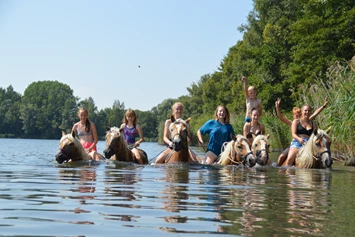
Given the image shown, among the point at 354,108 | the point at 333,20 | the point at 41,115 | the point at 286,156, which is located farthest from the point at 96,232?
the point at 41,115

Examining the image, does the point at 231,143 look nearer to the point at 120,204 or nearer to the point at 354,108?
the point at 354,108

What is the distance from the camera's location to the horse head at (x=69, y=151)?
13188 mm

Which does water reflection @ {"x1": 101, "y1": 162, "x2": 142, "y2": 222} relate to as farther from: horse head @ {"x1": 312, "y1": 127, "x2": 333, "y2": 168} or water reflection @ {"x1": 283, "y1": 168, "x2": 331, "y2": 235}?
horse head @ {"x1": 312, "y1": 127, "x2": 333, "y2": 168}

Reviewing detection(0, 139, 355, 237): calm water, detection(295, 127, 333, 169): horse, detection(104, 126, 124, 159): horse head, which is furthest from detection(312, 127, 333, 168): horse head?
detection(104, 126, 124, 159): horse head

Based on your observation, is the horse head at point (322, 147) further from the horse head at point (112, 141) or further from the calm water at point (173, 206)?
the horse head at point (112, 141)

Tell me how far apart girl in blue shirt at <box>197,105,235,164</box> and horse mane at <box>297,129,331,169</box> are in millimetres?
1591

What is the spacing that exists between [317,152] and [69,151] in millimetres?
5046

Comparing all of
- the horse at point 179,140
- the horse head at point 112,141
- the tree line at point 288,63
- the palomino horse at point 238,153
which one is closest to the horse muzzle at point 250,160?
the palomino horse at point 238,153

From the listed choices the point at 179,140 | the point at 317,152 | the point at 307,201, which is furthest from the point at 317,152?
the point at 307,201

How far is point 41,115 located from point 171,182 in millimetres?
123471

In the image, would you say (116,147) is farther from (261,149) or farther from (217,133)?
(261,149)

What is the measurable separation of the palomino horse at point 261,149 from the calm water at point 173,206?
2.47 meters

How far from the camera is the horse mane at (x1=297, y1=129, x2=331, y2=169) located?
513 inches

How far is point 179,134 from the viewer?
491 inches
